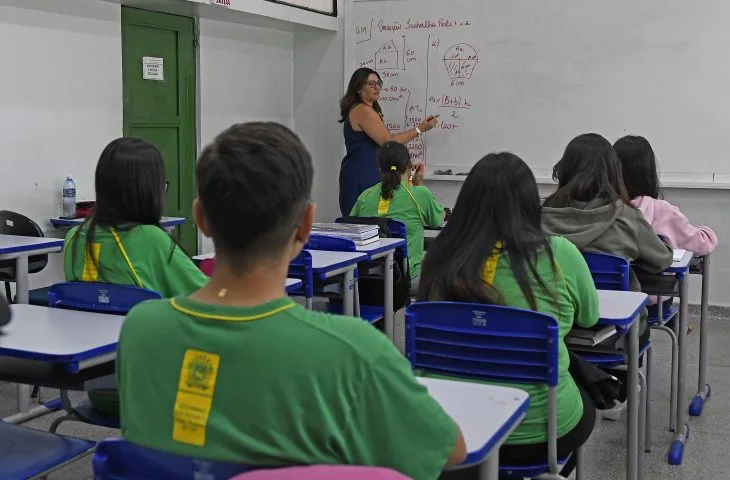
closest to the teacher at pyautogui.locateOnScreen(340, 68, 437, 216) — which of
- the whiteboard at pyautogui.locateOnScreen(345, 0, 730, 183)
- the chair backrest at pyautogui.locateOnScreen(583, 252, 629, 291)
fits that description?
the whiteboard at pyautogui.locateOnScreen(345, 0, 730, 183)

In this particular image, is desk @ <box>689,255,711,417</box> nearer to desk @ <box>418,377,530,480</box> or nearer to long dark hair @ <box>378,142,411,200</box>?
long dark hair @ <box>378,142,411,200</box>

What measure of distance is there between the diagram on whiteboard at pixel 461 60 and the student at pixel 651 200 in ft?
9.48

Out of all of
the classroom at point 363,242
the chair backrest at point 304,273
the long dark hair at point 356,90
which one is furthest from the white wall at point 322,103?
the chair backrest at point 304,273

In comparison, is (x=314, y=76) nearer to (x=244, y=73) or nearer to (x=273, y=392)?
(x=244, y=73)

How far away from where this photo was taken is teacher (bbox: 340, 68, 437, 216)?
Result: 6.10m

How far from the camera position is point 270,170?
3.87 ft

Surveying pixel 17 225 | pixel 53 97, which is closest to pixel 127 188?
pixel 17 225

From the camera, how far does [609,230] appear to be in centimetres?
322

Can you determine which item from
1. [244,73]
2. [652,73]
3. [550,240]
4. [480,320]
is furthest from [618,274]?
[244,73]

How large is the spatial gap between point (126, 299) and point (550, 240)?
116 centimetres

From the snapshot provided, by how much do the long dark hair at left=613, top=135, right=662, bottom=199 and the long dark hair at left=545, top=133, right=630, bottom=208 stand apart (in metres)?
0.45

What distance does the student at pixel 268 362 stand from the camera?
46.1 inches

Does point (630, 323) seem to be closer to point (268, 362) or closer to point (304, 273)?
point (304, 273)

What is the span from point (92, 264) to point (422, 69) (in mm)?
4368
